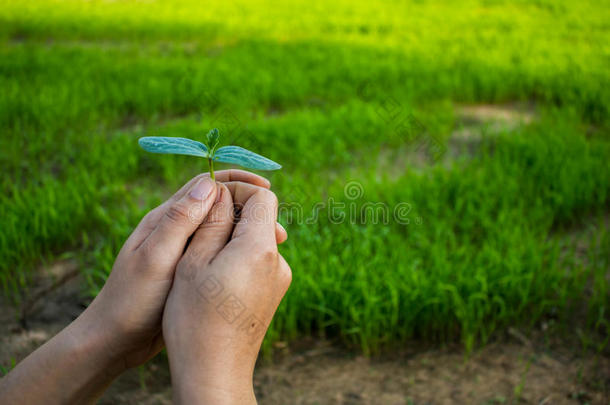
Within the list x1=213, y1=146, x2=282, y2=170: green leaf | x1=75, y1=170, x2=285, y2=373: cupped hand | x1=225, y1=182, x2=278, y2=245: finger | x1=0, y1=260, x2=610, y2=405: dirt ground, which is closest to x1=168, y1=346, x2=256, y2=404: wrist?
x1=75, y1=170, x2=285, y2=373: cupped hand

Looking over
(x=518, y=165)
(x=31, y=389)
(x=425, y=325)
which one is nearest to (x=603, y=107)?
(x=518, y=165)

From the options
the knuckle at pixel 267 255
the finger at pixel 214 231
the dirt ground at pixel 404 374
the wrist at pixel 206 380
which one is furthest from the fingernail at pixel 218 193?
the dirt ground at pixel 404 374

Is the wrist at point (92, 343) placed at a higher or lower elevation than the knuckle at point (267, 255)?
lower

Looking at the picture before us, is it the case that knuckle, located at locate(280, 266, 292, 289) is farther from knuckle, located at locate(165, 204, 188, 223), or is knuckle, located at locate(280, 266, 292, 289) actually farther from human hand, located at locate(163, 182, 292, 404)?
knuckle, located at locate(165, 204, 188, 223)

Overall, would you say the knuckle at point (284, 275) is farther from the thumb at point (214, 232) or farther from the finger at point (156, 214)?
the finger at point (156, 214)

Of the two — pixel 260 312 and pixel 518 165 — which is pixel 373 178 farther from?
pixel 260 312

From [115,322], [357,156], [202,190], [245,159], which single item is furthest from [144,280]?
[357,156]

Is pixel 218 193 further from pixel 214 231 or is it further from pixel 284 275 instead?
pixel 284 275
